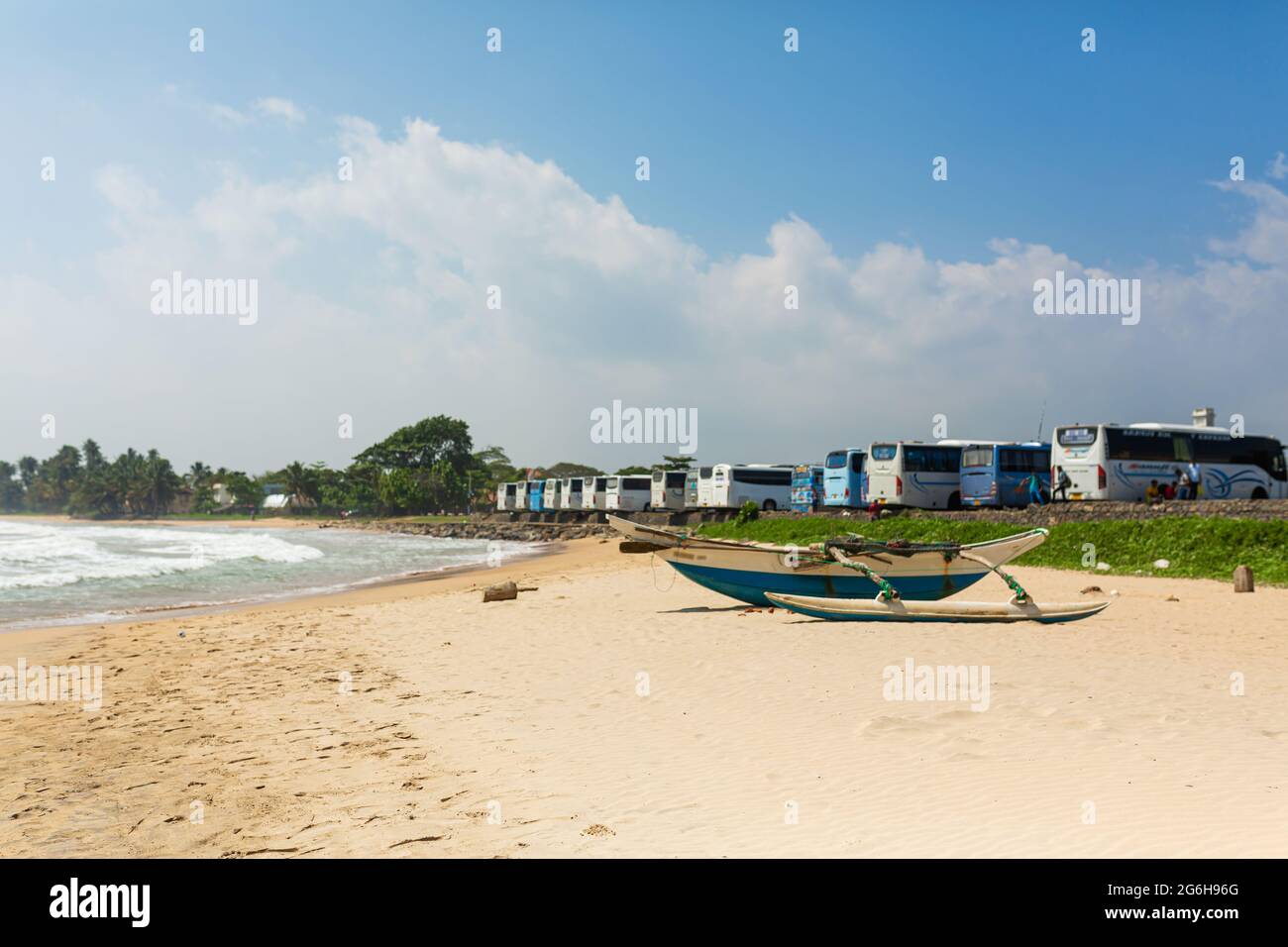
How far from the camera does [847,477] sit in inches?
1644

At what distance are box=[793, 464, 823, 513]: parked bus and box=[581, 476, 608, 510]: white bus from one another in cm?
2295

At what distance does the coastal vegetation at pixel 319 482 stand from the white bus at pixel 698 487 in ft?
192

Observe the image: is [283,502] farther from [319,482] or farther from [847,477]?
[847,477]

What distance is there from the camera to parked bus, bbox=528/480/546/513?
85.0 m

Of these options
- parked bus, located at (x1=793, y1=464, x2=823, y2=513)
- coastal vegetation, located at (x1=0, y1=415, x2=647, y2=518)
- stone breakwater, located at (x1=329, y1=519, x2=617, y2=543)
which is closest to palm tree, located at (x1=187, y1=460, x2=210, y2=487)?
coastal vegetation, located at (x1=0, y1=415, x2=647, y2=518)

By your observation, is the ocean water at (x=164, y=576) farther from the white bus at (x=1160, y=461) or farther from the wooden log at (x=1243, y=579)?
the white bus at (x=1160, y=461)

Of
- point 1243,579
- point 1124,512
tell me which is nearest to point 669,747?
point 1243,579

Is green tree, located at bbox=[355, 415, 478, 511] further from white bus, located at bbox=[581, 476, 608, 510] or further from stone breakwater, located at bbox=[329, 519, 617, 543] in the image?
white bus, located at bbox=[581, 476, 608, 510]

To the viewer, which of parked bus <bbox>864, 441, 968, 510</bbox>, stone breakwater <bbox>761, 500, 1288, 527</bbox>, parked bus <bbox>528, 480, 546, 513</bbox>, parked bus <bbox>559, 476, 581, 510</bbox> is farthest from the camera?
parked bus <bbox>528, 480, 546, 513</bbox>

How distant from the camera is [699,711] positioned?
861 cm

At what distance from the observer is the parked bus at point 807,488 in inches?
1871

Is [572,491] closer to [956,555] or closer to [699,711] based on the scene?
[956,555]
